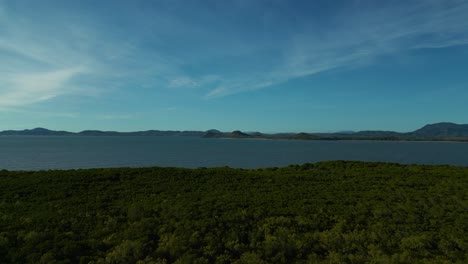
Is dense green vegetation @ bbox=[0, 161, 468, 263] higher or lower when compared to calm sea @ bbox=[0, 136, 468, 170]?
higher

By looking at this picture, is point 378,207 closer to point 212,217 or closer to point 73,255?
point 212,217

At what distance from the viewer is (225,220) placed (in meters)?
12.3

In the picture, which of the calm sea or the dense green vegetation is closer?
the dense green vegetation

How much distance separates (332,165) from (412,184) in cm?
936

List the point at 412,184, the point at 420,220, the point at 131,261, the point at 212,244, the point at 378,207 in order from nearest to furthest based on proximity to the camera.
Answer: the point at 131,261 < the point at 212,244 < the point at 420,220 < the point at 378,207 < the point at 412,184

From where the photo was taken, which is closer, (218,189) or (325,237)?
(325,237)

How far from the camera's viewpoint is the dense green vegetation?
379 inches

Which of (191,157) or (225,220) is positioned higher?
(225,220)

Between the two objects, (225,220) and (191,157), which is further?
(191,157)

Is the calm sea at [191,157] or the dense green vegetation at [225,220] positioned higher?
the dense green vegetation at [225,220]

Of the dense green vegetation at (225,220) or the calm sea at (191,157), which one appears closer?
the dense green vegetation at (225,220)

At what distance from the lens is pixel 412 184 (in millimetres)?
19812

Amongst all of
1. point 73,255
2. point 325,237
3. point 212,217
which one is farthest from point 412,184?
point 73,255

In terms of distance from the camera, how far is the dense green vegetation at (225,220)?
963cm
